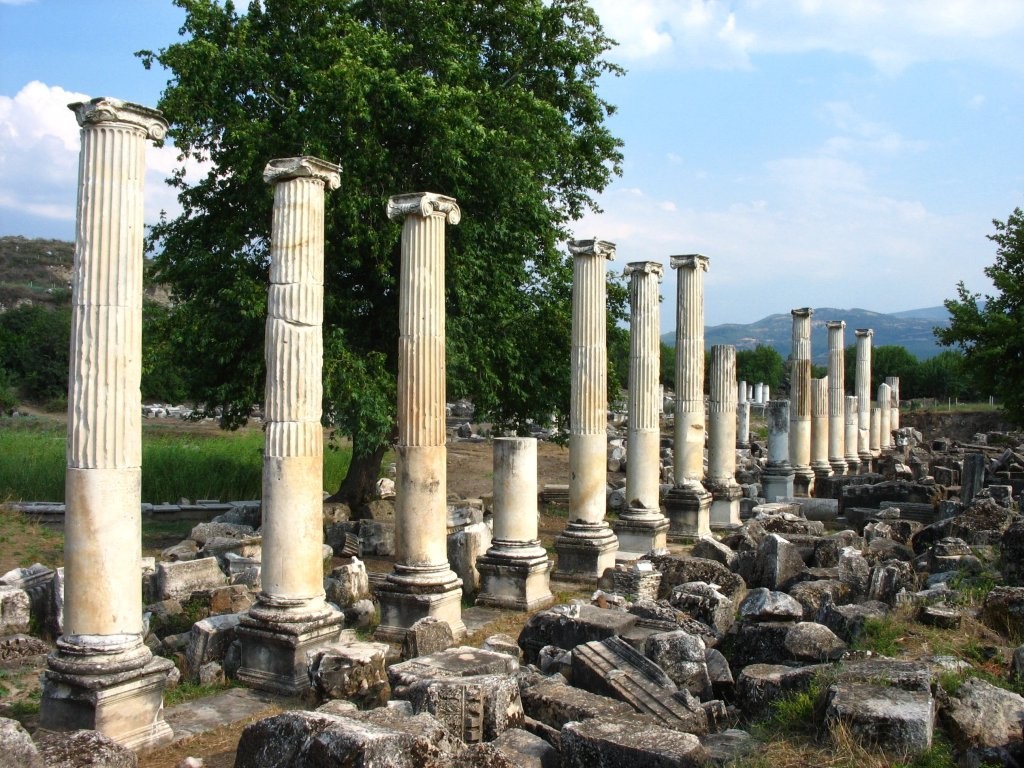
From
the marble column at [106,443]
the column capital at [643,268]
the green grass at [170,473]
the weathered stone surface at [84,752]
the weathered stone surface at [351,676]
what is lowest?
the weathered stone surface at [351,676]

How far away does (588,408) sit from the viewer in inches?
565

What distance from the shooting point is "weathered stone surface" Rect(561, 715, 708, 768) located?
586 cm

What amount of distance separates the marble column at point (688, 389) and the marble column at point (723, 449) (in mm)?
523

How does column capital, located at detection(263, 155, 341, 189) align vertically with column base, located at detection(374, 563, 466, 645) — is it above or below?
above

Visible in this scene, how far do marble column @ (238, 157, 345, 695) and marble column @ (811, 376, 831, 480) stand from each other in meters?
19.3

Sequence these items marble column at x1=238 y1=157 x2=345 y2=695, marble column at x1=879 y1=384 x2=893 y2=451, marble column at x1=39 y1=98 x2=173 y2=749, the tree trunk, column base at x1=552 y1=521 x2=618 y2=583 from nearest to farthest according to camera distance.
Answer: marble column at x1=39 y1=98 x2=173 y2=749 < marble column at x1=238 y1=157 x2=345 y2=695 < column base at x1=552 y1=521 x2=618 y2=583 < the tree trunk < marble column at x1=879 y1=384 x2=893 y2=451

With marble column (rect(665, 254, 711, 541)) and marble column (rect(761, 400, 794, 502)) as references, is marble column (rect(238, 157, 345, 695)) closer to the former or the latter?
marble column (rect(665, 254, 711, 541))

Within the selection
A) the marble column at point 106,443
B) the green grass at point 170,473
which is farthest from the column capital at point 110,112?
the green grass at point 170,473

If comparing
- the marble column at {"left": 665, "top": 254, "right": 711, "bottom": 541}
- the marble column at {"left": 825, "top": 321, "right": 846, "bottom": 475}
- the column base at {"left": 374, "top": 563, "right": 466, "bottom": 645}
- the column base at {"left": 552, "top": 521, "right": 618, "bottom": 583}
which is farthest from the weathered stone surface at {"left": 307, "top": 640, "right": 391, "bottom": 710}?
the marble column at {"left": 825, "top": 321, "right": 846, "bottom": 475}

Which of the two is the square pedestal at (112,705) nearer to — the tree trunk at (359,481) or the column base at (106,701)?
the column base at (106,701)

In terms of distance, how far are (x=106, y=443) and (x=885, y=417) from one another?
35.4m

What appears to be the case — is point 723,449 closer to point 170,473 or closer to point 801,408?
point 801,408

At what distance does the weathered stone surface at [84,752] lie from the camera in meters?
5.96

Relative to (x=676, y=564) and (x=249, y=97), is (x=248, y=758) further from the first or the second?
(x=249, y=97)
